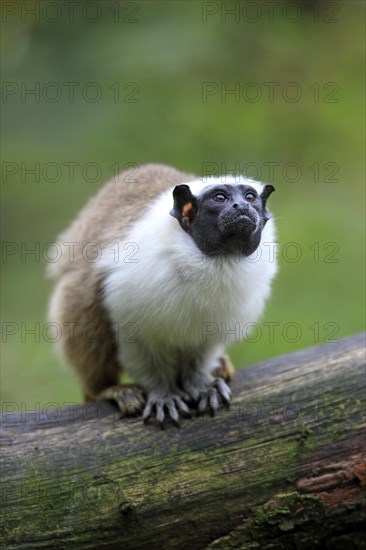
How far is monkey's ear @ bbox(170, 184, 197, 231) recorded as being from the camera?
12.7 feet

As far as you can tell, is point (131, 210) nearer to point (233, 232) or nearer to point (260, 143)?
point (233, 232)

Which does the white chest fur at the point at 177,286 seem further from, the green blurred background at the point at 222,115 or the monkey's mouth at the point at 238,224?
the green blurred background at the point at 222,115

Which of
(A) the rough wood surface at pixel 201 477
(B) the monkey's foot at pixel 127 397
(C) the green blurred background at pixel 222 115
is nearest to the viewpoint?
(A) the rough wood surface at pixel 201 477

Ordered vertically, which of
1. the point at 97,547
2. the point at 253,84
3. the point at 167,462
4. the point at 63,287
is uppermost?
the point at 253,84

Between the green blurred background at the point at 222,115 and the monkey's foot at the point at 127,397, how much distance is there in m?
2.01

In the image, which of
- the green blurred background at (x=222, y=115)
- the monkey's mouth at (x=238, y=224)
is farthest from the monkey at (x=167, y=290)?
the green blurred background at (x=222, y=115)

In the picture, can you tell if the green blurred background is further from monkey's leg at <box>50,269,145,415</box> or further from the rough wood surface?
the rough wood surface

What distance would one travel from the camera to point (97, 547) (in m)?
3.43

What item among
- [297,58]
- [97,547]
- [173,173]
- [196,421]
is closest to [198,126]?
[297,58]

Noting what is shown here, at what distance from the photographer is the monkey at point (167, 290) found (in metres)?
3.93

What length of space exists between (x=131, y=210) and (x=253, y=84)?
2991mm

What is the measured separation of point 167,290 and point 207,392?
2.18 ft

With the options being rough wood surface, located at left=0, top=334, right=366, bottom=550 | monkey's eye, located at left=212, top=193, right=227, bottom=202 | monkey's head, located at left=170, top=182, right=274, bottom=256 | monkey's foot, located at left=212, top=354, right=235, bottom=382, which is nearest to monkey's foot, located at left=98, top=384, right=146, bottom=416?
rough wood surface, located at left=0, top=334, right=366, bottom=550

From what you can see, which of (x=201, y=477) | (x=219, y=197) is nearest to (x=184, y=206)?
(x=219, y=197)
